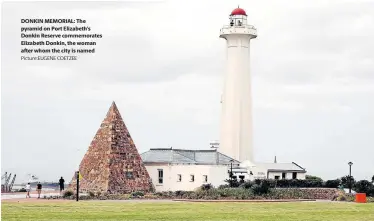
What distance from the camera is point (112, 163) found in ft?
185

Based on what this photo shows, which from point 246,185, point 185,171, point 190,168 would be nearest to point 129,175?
point 185,171

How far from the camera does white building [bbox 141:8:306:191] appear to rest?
63000mm

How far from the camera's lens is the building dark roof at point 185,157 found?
62.5 meters

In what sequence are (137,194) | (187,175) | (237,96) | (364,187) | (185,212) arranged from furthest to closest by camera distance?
(237,96)
(187,175)
(137,194)
(364,187)
(185,212)

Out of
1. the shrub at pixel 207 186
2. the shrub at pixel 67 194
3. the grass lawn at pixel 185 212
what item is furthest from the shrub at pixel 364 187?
the shrub at pixel 67 194

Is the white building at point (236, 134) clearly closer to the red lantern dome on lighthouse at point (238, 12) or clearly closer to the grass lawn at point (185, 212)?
the red lantern dome on lighthouse at point (238, 12)

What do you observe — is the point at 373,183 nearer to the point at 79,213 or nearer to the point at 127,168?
the point at 127,168

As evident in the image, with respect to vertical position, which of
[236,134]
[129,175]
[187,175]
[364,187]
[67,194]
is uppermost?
[236,134]

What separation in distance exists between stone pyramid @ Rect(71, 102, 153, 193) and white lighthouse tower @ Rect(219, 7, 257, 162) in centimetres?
1046

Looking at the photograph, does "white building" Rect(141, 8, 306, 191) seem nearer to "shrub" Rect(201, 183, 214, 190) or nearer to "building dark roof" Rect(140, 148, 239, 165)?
"building dark roof" Rect(140, 148, 239, 165)

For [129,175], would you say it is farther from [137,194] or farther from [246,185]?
[246,185]

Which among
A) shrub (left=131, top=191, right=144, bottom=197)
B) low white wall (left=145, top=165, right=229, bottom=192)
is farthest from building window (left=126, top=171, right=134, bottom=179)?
low white wall (left=145, top=165, right=229, bottom=192)

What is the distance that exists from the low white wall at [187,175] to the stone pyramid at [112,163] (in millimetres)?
3555

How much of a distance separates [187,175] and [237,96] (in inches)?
312
